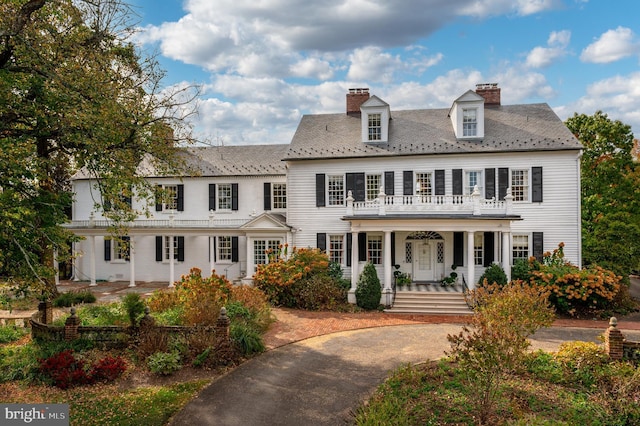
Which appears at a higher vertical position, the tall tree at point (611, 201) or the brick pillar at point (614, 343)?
the tall tree at point (611, 201)

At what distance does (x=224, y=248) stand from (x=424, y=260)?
38.6ft

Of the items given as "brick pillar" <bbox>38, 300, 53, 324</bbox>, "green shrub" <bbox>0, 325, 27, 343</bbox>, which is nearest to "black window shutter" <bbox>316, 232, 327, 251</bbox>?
"brick pillar" <bbox>38, 300, 53, 324</bbox>

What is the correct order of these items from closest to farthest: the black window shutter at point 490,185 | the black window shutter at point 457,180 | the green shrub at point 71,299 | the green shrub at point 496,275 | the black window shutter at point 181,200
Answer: the green shrub at point 496,275 < the green shrub at point 71,299 < the black window shutter at point 490,185 < the black window shutter at point 457,180 < the black window shutter at point 181,200

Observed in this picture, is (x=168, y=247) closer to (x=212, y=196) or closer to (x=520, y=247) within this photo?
(x=212, y=196)

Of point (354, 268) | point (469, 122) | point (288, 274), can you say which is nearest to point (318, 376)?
point (288, 274)

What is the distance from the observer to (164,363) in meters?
10.3

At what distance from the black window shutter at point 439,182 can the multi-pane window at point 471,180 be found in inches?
47.1

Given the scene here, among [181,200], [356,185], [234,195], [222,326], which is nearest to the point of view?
[222,326]

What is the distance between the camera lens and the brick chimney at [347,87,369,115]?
2470 centimetres

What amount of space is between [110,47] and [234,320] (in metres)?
10.2

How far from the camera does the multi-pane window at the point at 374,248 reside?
21.5 m

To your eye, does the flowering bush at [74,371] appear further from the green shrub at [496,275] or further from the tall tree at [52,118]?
the green shrub at [496,275]

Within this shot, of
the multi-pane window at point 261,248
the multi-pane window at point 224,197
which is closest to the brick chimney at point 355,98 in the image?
the multi-pane window at point 224,197

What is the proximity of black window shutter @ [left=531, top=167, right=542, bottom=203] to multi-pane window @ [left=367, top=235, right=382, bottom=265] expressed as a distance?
7873 mm
